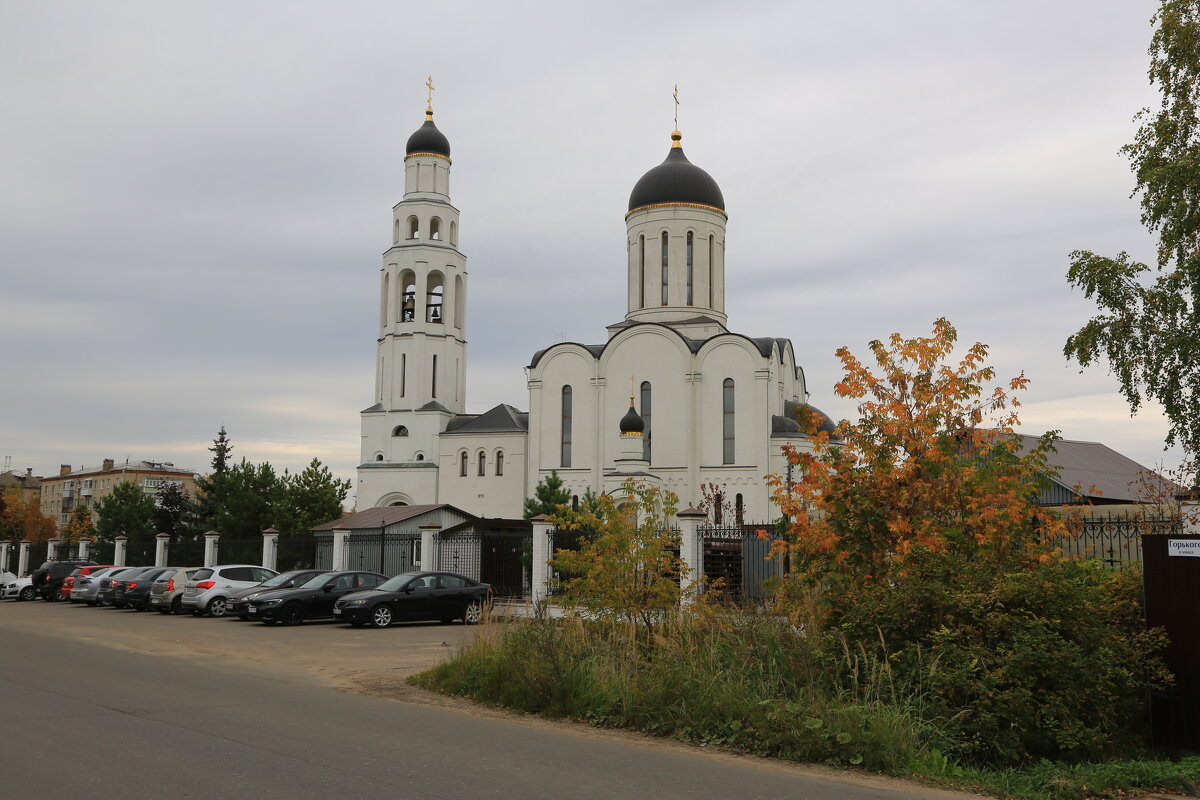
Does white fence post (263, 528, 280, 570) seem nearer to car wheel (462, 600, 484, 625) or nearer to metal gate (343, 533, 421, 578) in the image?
metal gate (343, 533, 421, 578)

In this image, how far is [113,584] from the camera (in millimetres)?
26422

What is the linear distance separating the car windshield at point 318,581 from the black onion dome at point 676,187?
29.7 metres

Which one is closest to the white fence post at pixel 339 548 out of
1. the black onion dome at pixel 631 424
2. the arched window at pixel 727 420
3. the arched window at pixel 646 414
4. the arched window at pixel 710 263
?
the black onion dome at pixel 631 424

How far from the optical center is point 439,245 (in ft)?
158

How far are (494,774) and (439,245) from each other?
42.8 m

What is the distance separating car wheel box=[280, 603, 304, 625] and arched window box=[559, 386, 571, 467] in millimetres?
24491

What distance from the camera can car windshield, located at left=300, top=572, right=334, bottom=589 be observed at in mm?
21345

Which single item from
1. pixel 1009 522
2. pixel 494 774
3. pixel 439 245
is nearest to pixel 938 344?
pixel 1009 522

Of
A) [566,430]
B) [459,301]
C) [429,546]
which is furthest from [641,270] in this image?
[429,546]

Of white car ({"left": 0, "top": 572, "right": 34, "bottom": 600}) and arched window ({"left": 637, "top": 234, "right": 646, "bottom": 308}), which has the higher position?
arched window ({"left": 637, "top": 234, "right": 646, "bottom": 308})

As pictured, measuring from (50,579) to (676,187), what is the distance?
1189 inches

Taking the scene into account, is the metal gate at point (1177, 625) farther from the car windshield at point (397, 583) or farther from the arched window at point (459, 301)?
the arched window at point (459, 301)

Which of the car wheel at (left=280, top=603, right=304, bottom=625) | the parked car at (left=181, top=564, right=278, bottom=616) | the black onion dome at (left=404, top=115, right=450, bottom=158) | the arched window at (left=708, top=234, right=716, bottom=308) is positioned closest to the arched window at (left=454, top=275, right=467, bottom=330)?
the black onion dome at (left=404, top=115, right=450, bottom=158)

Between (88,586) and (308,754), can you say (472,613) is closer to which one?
(88,586)
